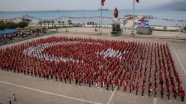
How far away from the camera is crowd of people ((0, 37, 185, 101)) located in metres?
20.4

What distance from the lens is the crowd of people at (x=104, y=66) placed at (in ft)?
67.1

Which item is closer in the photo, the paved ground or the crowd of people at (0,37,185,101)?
the paved ground

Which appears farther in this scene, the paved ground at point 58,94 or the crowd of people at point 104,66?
the crowd of people at point 104,66

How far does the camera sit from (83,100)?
1805 cm

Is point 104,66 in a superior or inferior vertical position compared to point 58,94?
superior

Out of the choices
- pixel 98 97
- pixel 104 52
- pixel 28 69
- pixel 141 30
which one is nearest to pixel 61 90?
pixel 98 97

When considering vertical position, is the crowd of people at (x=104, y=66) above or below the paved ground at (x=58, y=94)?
above

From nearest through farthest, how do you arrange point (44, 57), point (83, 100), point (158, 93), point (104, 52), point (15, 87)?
point (83, 100), point (158, 93), point (15, 87), point (44, 57), point (104, 52)

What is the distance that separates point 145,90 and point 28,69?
1469 cm

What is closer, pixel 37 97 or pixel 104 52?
pixel 37 97

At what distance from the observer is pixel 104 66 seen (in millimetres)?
26172

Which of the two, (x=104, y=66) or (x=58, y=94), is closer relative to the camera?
(x=58, y=94)

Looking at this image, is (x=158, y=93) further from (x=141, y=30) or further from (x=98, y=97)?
(x=141, y=30)

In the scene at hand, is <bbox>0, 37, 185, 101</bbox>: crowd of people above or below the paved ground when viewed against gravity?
above
